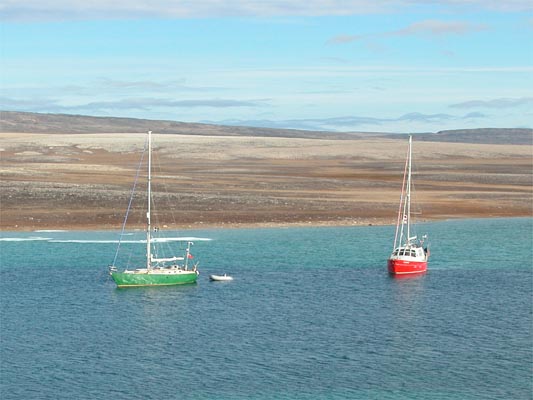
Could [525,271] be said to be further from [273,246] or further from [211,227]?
[211,227]

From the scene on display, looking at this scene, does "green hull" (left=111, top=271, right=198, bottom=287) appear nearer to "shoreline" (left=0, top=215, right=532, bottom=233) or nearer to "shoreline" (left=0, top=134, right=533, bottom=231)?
"shoreline" (left=0, top=215, right=532, bottom=233)

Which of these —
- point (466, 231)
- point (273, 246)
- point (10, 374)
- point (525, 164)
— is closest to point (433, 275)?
point (273, 246)

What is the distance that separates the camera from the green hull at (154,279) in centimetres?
5497

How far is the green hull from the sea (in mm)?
522

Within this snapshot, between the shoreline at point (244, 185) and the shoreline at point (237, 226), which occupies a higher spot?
the shoreline at point (244, 185)

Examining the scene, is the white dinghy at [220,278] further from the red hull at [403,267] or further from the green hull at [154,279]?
the red hull at [403,267]

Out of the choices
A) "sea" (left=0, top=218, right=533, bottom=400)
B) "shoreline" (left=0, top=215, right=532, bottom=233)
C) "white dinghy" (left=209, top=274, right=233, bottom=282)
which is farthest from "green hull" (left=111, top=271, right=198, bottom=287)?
"shoreline" (left=0, top=215, right=532, bottom=233)

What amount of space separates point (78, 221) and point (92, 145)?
91.3 metres

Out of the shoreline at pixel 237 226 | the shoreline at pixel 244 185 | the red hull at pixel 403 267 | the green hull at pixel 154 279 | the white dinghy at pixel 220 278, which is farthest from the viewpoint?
the shoreline at pixel 244 185

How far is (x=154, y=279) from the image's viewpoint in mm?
55781

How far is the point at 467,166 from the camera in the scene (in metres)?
144

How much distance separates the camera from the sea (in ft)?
123

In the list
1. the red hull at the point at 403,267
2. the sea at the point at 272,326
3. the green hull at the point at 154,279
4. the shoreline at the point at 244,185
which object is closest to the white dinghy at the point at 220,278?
the sea at the point at 272,326

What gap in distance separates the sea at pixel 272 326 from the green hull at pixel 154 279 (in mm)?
522
